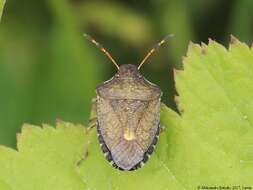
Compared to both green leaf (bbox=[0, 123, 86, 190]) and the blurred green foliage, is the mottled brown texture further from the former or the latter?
the blurred green foliage

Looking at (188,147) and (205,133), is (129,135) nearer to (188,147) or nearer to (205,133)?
(188,147)

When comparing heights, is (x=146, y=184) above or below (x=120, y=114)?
below

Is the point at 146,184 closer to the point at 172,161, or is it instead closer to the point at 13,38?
the point at 172,161

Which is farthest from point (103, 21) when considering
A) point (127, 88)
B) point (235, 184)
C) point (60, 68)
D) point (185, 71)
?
point (235, 184)

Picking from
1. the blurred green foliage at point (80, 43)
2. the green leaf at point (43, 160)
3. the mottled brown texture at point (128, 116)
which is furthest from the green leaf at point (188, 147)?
the blurred green foliage at point (80, 43)

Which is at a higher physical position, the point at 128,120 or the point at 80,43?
the point at 80,43

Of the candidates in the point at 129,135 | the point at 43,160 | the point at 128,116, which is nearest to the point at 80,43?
the point at 128,116

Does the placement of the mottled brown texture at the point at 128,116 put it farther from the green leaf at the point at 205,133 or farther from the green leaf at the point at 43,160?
the green leaf at the point at 43,160

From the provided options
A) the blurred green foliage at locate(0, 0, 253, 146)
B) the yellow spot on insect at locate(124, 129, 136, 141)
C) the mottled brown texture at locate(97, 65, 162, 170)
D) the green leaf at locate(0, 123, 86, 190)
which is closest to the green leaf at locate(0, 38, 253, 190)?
the green leaf at locate(0, 123, 86, 190)
